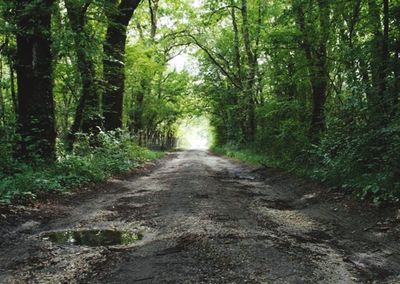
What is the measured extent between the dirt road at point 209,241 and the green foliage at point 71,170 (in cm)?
52

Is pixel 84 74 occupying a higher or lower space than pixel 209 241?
higher

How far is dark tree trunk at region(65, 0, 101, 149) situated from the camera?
10789 mm

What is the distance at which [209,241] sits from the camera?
15.0 ft

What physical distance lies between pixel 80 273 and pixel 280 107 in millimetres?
13067

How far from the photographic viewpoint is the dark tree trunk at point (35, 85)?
9594mm

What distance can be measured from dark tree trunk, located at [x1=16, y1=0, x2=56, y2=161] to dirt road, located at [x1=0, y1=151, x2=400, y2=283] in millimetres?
2399

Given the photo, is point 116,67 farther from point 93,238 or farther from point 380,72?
point 93,238

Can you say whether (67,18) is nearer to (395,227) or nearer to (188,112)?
(395,227)

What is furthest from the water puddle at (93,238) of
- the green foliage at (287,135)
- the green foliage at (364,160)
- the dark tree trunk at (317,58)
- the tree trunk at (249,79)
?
the tree trunk at (249,79)

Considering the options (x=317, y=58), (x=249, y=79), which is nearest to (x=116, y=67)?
(x=317, y=58)

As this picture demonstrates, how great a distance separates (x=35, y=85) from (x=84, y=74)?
124 inches

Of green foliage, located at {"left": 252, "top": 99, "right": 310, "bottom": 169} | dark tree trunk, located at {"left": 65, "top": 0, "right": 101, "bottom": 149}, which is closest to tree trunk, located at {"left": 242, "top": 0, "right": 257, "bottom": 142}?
green foliage, located at {"left": 252, "top": 99, "right": 310, "bottom": 169}

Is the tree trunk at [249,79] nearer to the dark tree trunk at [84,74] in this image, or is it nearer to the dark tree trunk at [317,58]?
the dark tree trunk at [317,58]

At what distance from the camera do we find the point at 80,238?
16.4 ft
